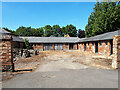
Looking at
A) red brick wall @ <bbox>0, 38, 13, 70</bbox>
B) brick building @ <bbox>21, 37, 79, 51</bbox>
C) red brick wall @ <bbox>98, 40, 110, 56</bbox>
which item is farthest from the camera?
brick building @ <bbox>21, 37, 79, 51</bbox>

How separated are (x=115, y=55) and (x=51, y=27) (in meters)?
55.2

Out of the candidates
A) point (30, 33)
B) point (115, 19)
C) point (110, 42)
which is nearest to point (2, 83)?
point (110, 42)

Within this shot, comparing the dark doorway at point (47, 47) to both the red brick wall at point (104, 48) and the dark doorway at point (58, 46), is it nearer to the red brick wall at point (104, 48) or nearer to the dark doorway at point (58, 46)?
the dark doorway at point (58, 46)

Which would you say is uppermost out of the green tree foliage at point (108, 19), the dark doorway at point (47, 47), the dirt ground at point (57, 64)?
the green tree foliage at point (108, 19)

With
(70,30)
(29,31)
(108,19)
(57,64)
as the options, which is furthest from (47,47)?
(29,31)

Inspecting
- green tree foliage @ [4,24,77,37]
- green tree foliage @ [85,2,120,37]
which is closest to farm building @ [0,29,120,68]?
green tree foliage @ [85,2,120,37]

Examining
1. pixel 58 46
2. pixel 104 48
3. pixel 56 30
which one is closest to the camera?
pixel 104 48

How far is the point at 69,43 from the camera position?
28.8 meters

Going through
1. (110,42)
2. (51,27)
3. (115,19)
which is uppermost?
(51,27)

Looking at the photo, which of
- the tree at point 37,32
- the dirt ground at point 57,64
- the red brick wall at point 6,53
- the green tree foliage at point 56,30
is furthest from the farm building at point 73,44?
the green tree foliage at point 56,30

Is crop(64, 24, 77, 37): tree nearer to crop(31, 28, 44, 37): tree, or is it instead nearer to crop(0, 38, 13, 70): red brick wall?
crop(31, 28, 44, 37): tree

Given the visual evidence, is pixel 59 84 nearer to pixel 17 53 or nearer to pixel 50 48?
pixel 17 53

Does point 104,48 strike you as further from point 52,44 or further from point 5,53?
point 52,44

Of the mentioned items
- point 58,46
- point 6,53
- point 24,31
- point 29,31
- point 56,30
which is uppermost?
point 56,30
